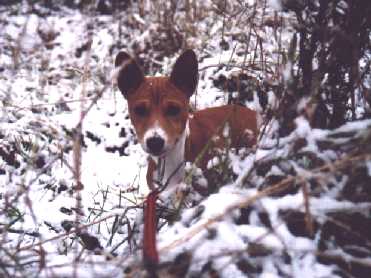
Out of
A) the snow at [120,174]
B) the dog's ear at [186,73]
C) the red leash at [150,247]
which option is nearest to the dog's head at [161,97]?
the dog's ear at [186,73]

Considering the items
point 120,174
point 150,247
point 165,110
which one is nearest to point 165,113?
point 165,110

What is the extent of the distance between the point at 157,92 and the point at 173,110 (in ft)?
0.54

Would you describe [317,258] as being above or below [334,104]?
below

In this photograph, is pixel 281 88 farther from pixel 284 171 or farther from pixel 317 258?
pixel 317 258

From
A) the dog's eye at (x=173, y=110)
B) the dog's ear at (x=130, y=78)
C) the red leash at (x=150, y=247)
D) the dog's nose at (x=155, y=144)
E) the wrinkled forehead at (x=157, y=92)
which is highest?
the dog's ear at (x=130, y=78)

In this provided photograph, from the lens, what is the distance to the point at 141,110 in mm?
3518

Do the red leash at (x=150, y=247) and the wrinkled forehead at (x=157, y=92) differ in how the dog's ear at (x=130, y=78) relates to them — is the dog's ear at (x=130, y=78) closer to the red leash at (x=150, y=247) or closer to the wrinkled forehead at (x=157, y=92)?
the wrinkled forehead at (x=157, y=92)

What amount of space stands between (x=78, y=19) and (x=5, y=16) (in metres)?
1.16

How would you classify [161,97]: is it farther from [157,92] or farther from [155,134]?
[155,134]

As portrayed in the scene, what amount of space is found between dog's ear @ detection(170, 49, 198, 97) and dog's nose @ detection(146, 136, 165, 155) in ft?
1.94

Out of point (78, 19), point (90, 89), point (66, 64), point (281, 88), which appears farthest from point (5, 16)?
point (281, 88)

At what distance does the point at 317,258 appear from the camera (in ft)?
6.37

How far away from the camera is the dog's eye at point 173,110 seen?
349cm

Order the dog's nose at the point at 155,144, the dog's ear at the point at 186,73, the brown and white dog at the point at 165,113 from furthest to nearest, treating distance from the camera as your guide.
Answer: the dog's ear at the point at 186,73 → the brown and white dog at the point at 165,113 → the dog's nose at the point at 155,144
